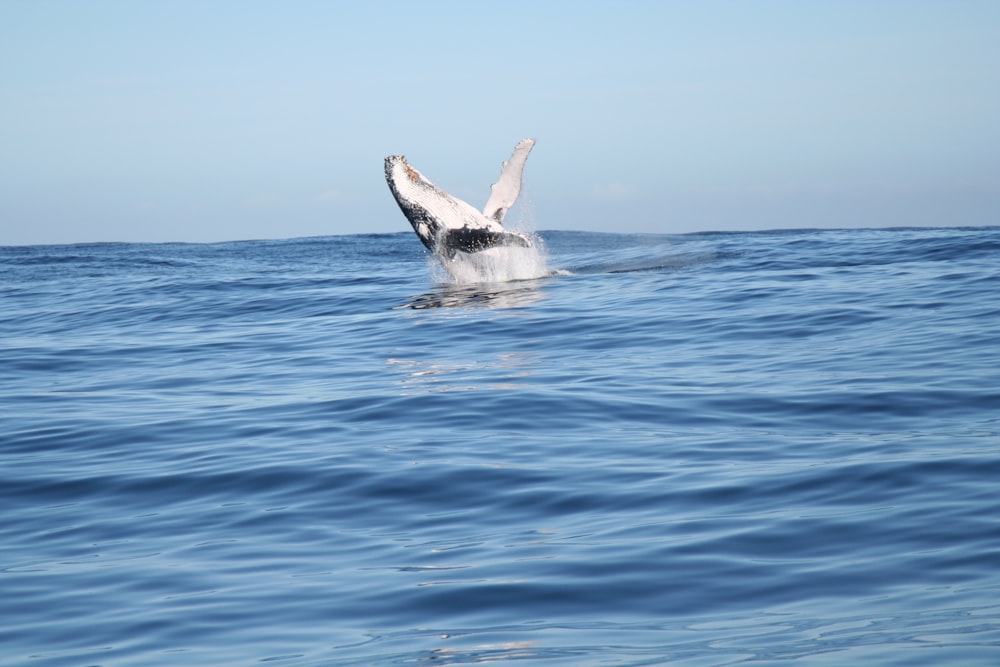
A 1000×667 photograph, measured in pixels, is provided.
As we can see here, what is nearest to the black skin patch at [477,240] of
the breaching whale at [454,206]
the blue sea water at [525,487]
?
the breaching whale at [454,206]

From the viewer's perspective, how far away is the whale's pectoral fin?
19.2 metres

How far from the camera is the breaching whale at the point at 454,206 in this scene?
19.4m

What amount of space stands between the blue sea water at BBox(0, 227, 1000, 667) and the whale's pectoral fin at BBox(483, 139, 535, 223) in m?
2.21

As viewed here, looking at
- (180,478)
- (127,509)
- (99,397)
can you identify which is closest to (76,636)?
(127,509)

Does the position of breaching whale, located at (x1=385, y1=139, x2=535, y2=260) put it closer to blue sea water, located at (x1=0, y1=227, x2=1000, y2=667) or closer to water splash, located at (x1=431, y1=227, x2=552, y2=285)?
water splash, located at (x1=431, y1=227, x2=552, y2=285)

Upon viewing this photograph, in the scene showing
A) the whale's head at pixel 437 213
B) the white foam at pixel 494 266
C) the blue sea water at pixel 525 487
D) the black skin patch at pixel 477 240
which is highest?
the whale's head at pixel 437 213

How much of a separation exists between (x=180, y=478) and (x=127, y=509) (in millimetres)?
802

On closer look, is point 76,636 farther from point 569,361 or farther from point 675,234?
point 675,234

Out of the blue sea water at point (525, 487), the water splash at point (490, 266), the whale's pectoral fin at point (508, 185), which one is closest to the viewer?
the blue sea water at point (525, 487)

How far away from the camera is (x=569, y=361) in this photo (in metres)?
13.3

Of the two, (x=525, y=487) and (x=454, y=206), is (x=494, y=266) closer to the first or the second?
(x=454, y=206)

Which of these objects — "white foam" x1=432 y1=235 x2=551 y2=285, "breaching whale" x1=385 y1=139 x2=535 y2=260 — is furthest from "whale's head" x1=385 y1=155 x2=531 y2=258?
"white foam" x1=432 y1=235 x2=551 y2=285

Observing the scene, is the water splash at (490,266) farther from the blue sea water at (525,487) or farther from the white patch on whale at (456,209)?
the blue sea water at (525,487)

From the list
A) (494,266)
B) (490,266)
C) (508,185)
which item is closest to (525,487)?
(508,185)
